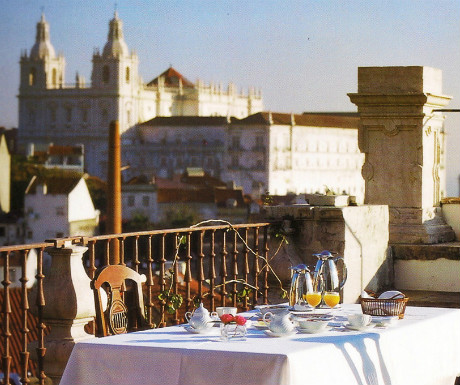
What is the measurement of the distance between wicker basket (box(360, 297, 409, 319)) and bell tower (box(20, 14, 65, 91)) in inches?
4911

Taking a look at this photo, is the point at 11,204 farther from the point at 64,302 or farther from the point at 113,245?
the point at 64,302

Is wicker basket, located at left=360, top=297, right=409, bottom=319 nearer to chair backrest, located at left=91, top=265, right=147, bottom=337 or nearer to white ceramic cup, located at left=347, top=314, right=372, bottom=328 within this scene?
white ceramic cup, located at left=347, top=314, right=372, bottom=328

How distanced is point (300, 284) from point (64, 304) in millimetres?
1277

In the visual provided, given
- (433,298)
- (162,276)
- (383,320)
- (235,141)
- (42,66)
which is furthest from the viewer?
(42,66)

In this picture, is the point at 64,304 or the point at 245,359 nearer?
the point at 245,359

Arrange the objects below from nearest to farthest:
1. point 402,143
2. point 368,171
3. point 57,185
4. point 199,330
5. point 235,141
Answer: point 199,330
point 402,143
point 368,171
point 57,185
point 235,141

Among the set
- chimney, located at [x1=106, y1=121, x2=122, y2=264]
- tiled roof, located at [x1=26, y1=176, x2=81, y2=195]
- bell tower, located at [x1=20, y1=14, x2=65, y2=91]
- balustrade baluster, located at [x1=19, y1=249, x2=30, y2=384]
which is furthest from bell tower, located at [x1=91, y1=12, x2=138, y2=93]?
balustrade baluster, located at [x1=19, y1=249, x2=30, y2=384]

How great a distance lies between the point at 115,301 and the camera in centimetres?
Answer: 520

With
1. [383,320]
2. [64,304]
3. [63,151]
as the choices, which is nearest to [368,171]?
[64,304]

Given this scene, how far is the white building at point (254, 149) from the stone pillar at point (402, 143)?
100.0 m

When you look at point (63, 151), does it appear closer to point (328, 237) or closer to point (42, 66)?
point (42, 66)

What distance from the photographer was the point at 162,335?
4484 millimetres

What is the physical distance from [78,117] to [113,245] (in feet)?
260

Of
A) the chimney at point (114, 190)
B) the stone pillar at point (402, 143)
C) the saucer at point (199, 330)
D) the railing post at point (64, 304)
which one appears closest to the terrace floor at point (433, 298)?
the stone pillar at point (402, 143)
